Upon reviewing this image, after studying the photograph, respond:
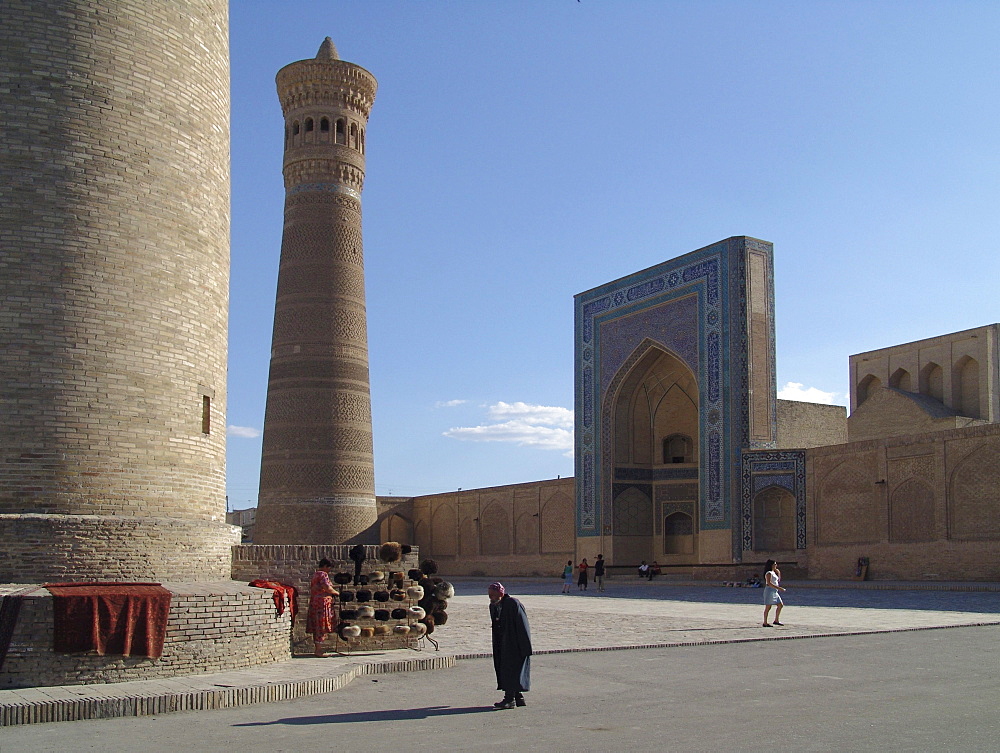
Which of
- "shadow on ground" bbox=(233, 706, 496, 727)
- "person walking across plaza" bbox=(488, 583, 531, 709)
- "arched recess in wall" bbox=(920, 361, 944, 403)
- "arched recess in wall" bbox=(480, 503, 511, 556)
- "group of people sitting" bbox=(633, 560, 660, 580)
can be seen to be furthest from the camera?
"arched recess in wall" bbox=(480, 503, 511, 556)

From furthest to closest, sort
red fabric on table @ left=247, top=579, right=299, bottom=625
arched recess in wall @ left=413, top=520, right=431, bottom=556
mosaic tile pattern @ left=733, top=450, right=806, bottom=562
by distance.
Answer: arched recess in wall @ left=413, top=520, right=431, bottom=556 → mosaic tile pattern @ left=733, top=450, right=806, bottom=562 → red fabric on table @ left=247, top=579, right=299, bottom=625

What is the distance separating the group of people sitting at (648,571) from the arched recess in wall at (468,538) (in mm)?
8509

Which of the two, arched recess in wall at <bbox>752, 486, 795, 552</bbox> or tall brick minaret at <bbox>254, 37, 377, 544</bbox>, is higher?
tall brick minaret at <bbox>254, 37, 377, 544</bbox>

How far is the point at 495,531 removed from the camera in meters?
29.6

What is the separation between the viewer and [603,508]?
23.9 m

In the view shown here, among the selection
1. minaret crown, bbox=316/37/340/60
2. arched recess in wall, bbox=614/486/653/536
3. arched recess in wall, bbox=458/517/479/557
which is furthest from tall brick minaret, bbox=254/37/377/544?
arched recess in wall, bbox=458/517/479/557

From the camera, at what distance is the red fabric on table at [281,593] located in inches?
282

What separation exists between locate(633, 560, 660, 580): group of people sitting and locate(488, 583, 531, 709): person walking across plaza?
16.9m

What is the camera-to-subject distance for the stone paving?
5590 mm

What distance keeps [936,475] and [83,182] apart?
582 inches

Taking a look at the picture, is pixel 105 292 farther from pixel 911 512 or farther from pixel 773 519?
pixel 773 519

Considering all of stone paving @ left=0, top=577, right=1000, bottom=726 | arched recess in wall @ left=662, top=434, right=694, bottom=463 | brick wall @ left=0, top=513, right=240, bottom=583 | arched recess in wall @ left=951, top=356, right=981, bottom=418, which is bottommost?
stone paving @ left=0, top=577, right=1000, bottom=726

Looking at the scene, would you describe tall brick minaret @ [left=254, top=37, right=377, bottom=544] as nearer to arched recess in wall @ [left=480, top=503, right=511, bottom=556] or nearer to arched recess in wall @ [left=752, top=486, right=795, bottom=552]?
arched recess in wall @ [left=480, top=503, right=511, bottom=556]

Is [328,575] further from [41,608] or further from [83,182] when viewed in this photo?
[83,182]
